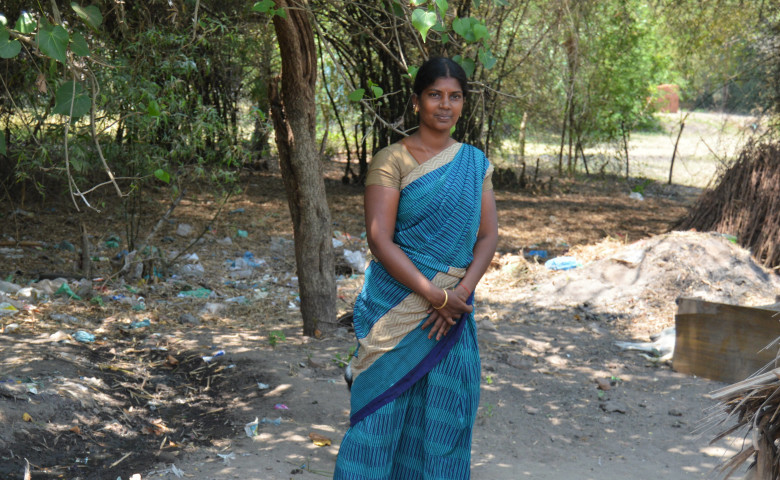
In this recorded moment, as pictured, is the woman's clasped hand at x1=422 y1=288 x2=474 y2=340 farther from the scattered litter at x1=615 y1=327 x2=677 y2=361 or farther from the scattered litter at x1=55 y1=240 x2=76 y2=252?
the scattered litter at x1=55 y1=240 x2=76 y2=252

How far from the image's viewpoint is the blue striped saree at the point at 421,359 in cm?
246

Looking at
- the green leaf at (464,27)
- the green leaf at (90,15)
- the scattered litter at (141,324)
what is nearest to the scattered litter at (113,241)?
the scattered litter at (141,324)

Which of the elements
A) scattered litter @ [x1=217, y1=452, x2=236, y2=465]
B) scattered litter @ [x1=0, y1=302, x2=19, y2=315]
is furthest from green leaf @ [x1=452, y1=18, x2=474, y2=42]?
scattered litter @ [x1=0, y1=302, x2=19, y2=315]

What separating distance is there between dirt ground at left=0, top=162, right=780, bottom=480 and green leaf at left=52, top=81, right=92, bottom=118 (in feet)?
4.73

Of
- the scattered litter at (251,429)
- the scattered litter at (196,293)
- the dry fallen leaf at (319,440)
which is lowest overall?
the dry fallen leaf at (319,440)

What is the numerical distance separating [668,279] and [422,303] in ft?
13.9

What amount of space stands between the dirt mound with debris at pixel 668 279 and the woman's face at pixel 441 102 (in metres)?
3.94

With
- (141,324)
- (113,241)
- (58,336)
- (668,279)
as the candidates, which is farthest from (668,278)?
(113,241)

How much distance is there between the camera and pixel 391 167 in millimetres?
2453

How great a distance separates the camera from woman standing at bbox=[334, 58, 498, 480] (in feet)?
8.03

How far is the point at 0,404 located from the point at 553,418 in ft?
9.01

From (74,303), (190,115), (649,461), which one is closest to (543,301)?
(649,461)

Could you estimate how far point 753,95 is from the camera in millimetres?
10023

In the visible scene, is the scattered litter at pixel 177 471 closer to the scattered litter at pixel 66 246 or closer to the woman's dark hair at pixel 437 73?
the woman's dark hair at pixel 437 73
